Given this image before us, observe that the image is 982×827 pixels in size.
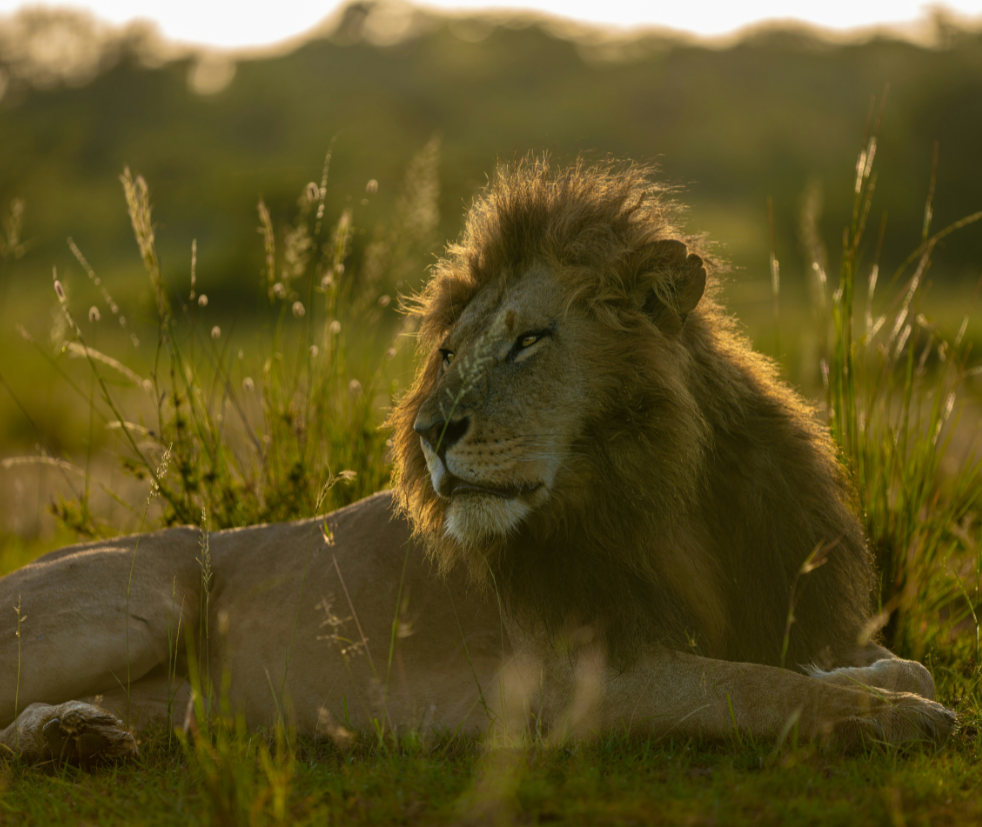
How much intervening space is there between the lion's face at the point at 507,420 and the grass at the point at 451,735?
54cm

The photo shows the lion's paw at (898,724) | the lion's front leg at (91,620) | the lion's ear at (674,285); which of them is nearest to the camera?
the lion's paw at (898,724)

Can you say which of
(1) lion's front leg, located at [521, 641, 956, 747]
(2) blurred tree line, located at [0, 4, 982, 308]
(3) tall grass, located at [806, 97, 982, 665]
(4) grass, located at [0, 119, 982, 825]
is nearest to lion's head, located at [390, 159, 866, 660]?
(1) lion's front leg, located at [521, 641, 956, 747]

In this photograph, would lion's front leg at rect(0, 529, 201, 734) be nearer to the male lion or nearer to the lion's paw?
the male lion

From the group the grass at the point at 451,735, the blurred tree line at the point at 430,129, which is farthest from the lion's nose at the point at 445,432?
the blurred tree line at the point at 430,129

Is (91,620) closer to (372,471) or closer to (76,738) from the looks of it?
(76,738)

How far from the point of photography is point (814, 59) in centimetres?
6969

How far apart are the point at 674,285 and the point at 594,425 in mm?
564

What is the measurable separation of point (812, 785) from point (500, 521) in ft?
3.68

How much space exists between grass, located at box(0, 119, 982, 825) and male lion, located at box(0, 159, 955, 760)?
0.51 feet

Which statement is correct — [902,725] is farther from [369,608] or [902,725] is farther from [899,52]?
[899,52]

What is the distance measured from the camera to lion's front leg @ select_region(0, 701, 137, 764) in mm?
3180

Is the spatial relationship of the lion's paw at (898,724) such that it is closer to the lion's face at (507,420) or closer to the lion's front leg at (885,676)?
the lion's front leg at (885,676)

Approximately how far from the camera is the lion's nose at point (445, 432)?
292 cm

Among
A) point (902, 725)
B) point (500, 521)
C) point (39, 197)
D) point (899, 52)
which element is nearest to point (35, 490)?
point (500, 521)
